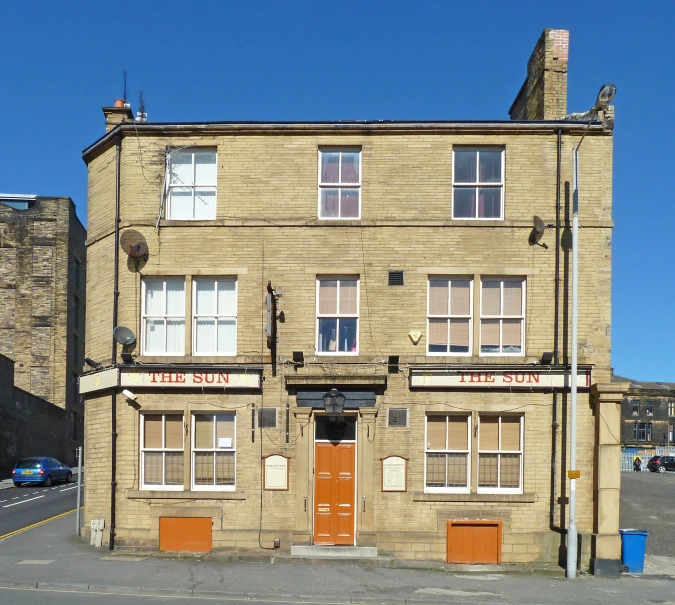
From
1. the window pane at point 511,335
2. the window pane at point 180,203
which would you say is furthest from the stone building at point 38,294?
the window pane at point 511,335

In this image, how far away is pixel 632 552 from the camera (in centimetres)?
1695

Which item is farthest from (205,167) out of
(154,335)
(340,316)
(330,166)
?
(340,316)

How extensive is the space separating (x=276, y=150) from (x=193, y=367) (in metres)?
5.20

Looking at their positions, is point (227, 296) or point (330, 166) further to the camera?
point (330, 166)

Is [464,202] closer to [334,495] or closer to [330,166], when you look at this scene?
[330,166]

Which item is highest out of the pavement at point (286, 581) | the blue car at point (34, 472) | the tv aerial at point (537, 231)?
the tv aerial at point (537, 231)

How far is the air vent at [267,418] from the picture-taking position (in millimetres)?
17719

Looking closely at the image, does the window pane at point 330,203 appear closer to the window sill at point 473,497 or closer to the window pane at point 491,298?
the window pane at point 491,298

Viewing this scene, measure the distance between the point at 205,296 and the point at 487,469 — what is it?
24.0 feet

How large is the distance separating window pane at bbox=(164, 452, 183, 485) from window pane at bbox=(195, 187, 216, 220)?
5366mm

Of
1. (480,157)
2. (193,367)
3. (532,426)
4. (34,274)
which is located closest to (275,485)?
(193,367)

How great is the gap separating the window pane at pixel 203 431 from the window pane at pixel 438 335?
17.0 feet

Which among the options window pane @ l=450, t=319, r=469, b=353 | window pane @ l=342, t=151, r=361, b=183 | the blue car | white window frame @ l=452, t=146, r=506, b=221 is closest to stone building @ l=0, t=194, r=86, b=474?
the blue car

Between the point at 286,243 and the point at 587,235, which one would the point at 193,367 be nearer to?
the point at 286,243
